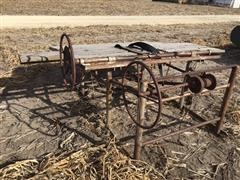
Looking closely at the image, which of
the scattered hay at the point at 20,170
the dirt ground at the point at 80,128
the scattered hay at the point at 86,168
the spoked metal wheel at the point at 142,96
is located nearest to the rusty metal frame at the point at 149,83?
the spoked metal wheel at the point at 142,96

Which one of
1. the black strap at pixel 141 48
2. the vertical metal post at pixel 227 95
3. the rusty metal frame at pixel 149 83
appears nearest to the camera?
the rusty metal frame at pixel 149 83

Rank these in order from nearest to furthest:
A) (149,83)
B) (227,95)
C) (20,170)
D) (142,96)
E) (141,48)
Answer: (142,96), (20,170), (149,83), (227,95), (141,48)

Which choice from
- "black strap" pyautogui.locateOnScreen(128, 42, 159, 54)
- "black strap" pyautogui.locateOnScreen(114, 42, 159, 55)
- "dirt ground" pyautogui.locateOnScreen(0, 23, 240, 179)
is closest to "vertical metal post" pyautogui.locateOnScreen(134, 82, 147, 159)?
"dirt ground" pyautogui.locateOnScreen(0, 23, 240, 179)

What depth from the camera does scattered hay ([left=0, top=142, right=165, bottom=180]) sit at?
399 centimetres

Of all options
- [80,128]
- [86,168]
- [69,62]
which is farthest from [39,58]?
[86,168]

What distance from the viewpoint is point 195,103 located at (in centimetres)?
661

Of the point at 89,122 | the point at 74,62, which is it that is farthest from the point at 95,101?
the point at 74,62

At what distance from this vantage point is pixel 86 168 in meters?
4.12

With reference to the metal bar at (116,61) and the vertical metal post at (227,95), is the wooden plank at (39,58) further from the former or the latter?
the vertical metal post at (227,95)

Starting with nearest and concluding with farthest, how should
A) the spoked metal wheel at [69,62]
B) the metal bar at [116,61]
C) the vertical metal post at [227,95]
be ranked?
1. the spoked metal wheel at [69,62]
2. the metal bar at [116,61]
3. the vertical metal post at [227,95]

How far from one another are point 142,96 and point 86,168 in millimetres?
1208

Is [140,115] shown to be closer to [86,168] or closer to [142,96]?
[142,96]

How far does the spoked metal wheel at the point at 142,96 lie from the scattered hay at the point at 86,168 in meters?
0.59

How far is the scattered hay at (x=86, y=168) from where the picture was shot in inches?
157
